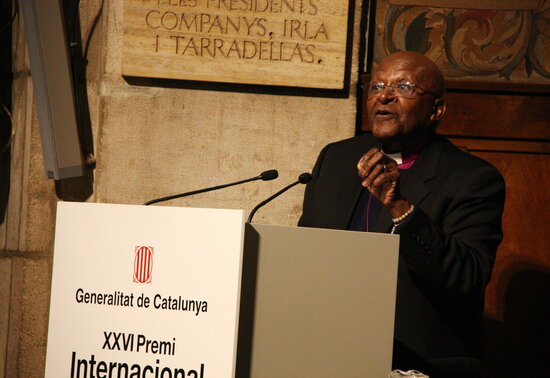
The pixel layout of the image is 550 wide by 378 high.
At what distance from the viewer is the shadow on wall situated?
156 inches

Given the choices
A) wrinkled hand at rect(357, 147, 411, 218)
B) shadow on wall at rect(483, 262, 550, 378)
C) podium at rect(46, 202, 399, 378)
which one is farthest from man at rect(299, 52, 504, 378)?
shadow on wall at rect(483, 262, 550, 378)

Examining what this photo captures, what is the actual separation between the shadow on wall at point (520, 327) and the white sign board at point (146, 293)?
2709 millimetres

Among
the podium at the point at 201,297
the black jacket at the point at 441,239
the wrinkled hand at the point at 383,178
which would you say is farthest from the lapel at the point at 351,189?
the podium at the point at 201,297

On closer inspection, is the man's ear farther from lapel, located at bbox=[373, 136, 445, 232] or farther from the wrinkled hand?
the wrinkled hand

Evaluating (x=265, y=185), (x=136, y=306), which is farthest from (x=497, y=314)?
(x=136, y=306)

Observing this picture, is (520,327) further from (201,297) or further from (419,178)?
(201,297)

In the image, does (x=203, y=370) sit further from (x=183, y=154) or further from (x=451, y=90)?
(x=451, y=90)

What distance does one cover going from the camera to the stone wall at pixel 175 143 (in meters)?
3.94

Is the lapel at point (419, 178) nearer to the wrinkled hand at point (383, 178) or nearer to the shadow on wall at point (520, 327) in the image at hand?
the wrinkled hand at point (383, 178)

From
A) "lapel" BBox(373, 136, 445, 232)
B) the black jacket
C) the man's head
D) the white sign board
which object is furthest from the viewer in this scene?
the man's head

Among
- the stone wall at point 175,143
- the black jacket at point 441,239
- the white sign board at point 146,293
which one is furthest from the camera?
the stone wall at point 175,143

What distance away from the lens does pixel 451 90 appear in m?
4.03

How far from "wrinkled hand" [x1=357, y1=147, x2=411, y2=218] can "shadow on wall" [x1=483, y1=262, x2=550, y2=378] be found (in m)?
2.02

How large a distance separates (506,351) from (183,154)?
208 cm
